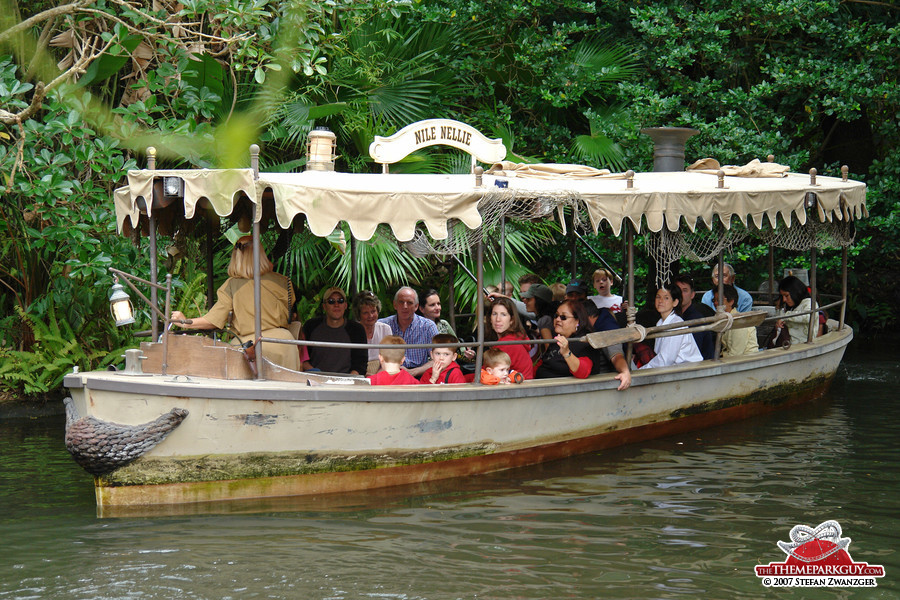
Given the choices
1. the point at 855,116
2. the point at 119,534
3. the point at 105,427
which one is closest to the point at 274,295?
the point at 105,427

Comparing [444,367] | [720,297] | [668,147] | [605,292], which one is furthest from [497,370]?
[668,147]

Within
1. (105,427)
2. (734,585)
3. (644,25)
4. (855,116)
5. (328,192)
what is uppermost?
(644,25)

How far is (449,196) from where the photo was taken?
7375mm

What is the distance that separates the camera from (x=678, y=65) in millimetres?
14461

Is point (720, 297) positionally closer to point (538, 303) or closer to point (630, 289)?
point (630, 289)

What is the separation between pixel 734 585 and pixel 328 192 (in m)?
3.83

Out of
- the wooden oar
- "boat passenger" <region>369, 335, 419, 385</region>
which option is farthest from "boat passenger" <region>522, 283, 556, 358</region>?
"boat passenger" <region>369, 335, 419, 385</region>

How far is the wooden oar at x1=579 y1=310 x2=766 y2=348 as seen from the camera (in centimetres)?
848

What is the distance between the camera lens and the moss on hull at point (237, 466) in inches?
276

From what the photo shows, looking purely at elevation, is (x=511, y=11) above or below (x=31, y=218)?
above

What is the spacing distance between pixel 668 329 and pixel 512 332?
1492 millimetres

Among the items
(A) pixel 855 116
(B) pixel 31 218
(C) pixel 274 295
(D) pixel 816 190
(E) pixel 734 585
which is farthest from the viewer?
(A) pixel 855 116

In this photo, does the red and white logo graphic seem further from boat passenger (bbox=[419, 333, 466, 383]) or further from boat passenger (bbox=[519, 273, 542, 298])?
boat passenger (bbox=[519, 273, 542, 298])

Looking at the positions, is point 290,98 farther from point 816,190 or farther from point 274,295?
point 816,190
